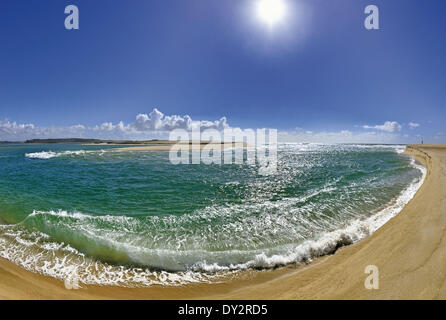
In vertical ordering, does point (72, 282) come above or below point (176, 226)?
below

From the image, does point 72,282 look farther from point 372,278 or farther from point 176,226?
point 372,278

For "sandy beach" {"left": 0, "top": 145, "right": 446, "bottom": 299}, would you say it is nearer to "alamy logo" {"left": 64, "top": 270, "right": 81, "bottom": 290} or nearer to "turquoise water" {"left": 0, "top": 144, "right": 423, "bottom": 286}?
"alamy logo" {"left": 64, "top": 270, "right": 81, "bottom": 290}

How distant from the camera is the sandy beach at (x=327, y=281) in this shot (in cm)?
418

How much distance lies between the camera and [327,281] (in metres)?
4.66

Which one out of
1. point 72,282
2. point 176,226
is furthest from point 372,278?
point 72,282

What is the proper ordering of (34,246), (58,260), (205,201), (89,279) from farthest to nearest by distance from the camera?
(205,201)
(34,246)
(58,260)
(89,279)

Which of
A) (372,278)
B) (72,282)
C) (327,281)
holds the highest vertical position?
(372,278)

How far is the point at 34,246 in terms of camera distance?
21.6ft

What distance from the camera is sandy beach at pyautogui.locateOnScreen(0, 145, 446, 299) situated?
4.18 metres

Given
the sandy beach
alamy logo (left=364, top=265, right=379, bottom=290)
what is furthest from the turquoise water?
alamy logo (left=364, top=265, right=379, bottom=290)

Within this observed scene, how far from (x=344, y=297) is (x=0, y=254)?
10.7m

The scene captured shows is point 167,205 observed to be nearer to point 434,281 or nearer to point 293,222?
point 293,222

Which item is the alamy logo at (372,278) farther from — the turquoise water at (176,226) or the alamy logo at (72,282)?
the alamy logo at (72,282)
